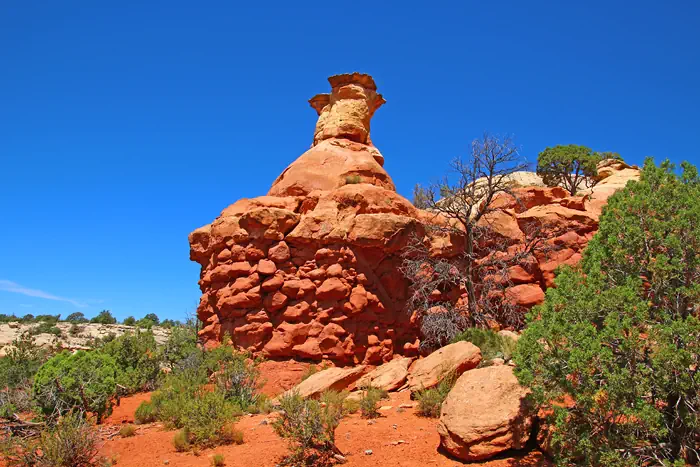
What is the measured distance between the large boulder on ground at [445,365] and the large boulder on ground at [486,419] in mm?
2348

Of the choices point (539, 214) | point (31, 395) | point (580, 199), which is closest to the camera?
point (31, 395)

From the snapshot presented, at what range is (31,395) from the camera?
10578 mm

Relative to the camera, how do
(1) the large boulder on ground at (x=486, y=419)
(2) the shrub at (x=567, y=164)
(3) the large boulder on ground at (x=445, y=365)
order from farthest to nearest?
(2) the shrub at (x=567, y=164) → (3) the large boulder on ground at (x=445, y=365) → (1) the large boulder on ground at (x=486, y=419)

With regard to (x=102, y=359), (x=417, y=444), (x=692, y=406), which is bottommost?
(x=417, y=444)

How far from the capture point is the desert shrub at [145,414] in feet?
37.1

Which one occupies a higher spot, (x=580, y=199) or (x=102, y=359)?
(x=580, y=199)

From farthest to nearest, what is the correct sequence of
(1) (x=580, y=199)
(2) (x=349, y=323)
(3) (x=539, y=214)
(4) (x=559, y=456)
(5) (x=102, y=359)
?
(1) (x=580, y=199) → (3) (x=539, y=214) → (2) (x=349, y=323) → (5) (x=102, y=359) → (4) (x=559, y=456)

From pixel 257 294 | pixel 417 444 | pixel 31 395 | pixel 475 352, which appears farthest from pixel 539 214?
pixel 31 395

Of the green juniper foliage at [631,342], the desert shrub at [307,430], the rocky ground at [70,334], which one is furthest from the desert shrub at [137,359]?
the green juniper foliage at [631,342]

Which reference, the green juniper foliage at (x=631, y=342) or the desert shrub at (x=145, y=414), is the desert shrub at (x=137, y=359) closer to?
the desert shrub at (x=145, y=414)

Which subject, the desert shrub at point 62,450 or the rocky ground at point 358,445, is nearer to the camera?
the rocky ground at point 358,445

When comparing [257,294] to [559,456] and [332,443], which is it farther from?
[559,456]

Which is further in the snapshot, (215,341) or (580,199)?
(580,199)

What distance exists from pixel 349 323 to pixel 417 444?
624cm
